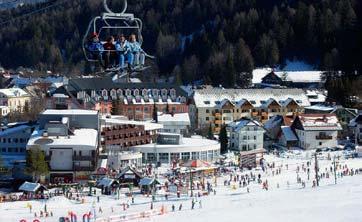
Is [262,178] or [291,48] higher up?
[291,48]

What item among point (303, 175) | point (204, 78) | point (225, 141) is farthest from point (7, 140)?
point (204, 78)

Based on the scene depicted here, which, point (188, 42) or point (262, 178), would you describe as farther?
point (188, 42)

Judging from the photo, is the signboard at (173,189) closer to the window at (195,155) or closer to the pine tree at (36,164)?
the pine tree at (36,164)

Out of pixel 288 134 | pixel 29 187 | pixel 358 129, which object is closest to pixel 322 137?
pixel 288 134

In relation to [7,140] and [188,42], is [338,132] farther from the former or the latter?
[188,42]

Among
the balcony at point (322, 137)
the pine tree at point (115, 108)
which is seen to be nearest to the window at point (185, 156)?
the balcony at point (322, 137)

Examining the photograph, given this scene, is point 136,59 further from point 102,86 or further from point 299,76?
point 299,76

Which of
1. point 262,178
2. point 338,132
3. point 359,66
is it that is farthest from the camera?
point 359,66
